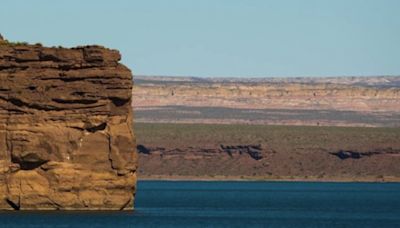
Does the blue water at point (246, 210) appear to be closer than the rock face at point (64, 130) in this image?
Yes

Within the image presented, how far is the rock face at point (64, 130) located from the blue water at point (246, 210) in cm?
107

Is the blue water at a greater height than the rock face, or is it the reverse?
the rock face

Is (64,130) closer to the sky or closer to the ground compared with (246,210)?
closer to the sky

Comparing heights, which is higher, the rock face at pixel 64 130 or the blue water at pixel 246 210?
the rock face at pixel 64 130

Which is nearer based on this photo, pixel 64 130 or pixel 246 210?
pixel 64 130

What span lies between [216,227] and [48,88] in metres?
10.8

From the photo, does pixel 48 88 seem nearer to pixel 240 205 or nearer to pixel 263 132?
pixel 240 205

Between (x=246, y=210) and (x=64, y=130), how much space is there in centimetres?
2028

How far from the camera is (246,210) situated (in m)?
97.9

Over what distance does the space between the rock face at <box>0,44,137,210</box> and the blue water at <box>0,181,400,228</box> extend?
1.07m

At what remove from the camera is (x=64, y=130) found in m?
80.6

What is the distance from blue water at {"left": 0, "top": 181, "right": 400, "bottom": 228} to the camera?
7949 centimetres

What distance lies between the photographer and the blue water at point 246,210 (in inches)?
3129

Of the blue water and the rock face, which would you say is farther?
the rock face
